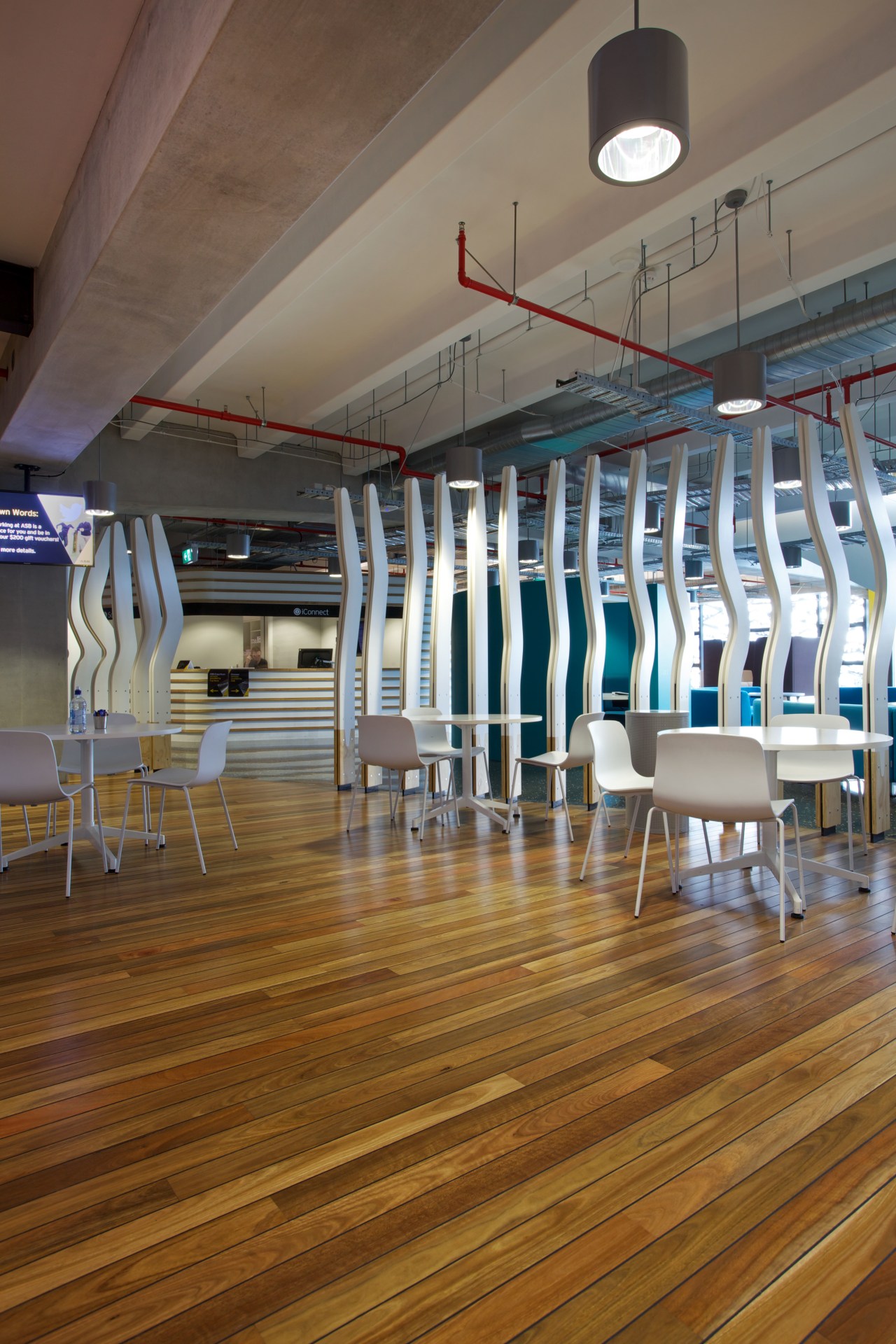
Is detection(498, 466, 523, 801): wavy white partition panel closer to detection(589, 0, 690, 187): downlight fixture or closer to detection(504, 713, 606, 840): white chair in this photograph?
detection(504, 713, 606, 840): white chair

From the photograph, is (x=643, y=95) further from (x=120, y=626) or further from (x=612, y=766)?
(x=120, y=626)

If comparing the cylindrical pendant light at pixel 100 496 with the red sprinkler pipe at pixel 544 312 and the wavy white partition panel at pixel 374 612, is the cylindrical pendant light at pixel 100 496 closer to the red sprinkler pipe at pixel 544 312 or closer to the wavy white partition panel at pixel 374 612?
the wavy white partition panel at pixel 374 612

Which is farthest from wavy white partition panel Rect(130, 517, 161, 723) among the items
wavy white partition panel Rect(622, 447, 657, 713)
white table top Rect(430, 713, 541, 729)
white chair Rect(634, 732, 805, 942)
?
white chair Rect(634, 732, 805, 942)

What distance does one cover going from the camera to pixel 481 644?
7914 millimetres

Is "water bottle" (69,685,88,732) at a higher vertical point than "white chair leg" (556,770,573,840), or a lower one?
higher

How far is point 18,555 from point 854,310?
811 cm

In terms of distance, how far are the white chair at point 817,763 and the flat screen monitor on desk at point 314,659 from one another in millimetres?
11236

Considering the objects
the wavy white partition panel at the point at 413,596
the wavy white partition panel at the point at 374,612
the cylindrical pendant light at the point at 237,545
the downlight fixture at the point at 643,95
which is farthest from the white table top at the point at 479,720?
the cylindrical pendant light at the point at 237,545


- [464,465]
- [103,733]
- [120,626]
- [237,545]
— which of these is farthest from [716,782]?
[237,545]

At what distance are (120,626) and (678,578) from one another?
7178 millimetres

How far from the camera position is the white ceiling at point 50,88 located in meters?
3.86

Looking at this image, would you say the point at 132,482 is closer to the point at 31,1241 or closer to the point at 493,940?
the point at 493,940

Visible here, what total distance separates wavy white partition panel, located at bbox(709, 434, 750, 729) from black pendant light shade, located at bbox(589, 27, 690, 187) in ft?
12.7

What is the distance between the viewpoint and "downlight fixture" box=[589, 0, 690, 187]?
8.80 ft
